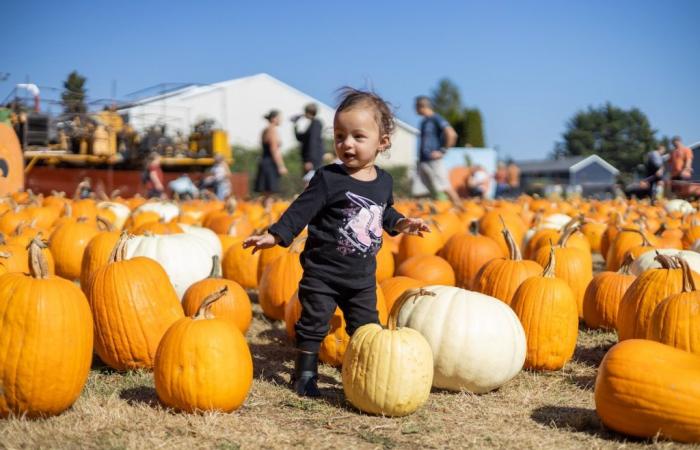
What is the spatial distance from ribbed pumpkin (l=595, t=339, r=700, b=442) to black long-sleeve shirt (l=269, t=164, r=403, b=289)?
4.33 feet

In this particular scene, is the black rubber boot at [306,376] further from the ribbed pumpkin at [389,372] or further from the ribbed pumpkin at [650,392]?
the ribbed pumpkin at [650,392]

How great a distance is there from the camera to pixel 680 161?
15.9 meters

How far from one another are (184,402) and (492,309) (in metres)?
1.60

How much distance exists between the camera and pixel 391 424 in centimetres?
327

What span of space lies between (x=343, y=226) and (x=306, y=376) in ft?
2.49

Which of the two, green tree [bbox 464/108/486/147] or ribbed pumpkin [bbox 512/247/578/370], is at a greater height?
green tree [bbox 464/108/486/147]

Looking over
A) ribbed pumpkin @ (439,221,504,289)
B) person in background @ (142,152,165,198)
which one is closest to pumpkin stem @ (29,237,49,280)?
ribbed pumpkin @ (439,221,504,289)

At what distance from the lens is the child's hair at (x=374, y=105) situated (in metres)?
3.82

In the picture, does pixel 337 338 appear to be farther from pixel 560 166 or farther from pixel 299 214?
pixel 560 166

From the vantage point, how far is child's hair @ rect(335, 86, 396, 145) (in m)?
3.82

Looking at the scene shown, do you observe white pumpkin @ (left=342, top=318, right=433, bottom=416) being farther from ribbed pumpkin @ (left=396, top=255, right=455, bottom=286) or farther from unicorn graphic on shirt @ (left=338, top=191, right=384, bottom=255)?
ribbed pumpkin @ (left=396, top=255, right=455, bottom=286)

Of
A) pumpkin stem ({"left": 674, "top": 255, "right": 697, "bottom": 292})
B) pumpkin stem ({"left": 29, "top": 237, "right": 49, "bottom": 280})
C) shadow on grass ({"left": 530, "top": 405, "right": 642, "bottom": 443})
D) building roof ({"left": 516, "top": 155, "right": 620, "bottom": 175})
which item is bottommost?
shadow on grass ({"left": 530, "top": 405, "right": 642, "bottom": 443})

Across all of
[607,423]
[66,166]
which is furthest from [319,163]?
[607,423]

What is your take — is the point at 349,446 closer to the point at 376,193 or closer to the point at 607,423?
the point at 607,423
